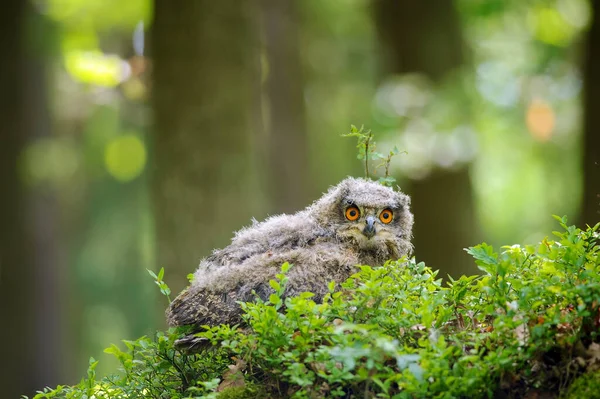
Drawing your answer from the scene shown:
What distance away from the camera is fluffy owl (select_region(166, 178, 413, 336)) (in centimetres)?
357

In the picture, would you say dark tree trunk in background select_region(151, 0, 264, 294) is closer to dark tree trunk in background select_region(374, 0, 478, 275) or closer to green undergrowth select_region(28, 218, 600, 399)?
dark tree trunk in background select_region(374, 0, 478, 275)

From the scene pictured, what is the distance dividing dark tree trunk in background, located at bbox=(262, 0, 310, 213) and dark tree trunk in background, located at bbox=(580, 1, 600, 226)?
4578 mm

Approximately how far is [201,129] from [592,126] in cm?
508

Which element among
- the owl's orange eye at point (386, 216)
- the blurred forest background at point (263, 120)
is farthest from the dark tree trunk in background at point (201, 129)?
the owl's orange eye at point (386, 216)

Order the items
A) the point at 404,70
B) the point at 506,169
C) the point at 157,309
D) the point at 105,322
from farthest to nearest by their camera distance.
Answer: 1. the point at 105,322
2. the point at 506,169
3. the point at 404,70
4. the point at 157,309

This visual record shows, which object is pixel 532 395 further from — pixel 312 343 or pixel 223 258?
pixel 223 258

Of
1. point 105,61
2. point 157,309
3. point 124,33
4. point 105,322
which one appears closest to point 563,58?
point 105,61

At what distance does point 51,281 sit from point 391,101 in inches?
267

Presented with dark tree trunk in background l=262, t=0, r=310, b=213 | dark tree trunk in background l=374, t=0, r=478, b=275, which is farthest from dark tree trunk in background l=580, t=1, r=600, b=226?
dark tree trunk in background l=262, t=0, r=310, b=213

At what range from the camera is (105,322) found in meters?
23.6

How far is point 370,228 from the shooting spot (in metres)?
4.57

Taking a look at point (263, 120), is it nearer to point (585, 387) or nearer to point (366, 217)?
point (366, 217)

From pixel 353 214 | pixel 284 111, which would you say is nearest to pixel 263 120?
pixel 284 111

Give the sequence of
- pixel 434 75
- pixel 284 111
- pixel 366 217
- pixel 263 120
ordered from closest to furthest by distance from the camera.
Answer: pixel 366 217 < pixel 263 120 < pixel 434 75 < pixel 284 111
